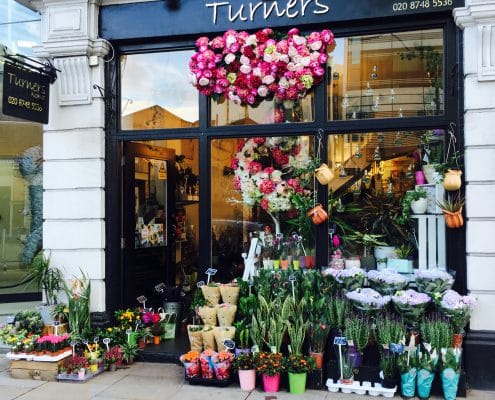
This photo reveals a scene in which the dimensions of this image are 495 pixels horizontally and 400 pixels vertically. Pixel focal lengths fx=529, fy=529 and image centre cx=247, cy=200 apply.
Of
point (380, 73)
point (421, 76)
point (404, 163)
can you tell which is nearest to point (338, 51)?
point (380, 73)

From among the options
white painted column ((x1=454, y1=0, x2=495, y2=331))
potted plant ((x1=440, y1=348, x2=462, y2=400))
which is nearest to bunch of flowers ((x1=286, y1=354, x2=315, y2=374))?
potted plant ((x1=440, y1=348, x2=462, y2=400))

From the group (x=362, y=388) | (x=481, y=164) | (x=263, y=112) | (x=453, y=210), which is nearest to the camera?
(x=362, y=388)

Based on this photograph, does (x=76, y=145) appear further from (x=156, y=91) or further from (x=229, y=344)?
(x=229, y=344)

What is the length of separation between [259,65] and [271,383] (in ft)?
12.1

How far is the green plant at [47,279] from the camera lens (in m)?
6.73

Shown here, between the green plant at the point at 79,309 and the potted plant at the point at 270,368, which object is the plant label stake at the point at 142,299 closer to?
the green plant at the point at 79,309

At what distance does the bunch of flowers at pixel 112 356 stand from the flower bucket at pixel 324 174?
318cm

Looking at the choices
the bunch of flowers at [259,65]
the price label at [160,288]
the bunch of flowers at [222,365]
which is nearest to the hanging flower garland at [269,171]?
the bunch of flowers at [259,65]

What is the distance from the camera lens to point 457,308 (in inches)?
208

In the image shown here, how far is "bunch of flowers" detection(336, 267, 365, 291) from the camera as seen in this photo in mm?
5863

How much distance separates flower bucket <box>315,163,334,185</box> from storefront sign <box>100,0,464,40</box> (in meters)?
1.74

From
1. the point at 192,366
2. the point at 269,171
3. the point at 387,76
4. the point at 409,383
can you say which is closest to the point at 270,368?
the point at 192,366

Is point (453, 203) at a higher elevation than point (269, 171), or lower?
lower

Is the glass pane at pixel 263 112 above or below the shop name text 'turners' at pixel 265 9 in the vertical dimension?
below
